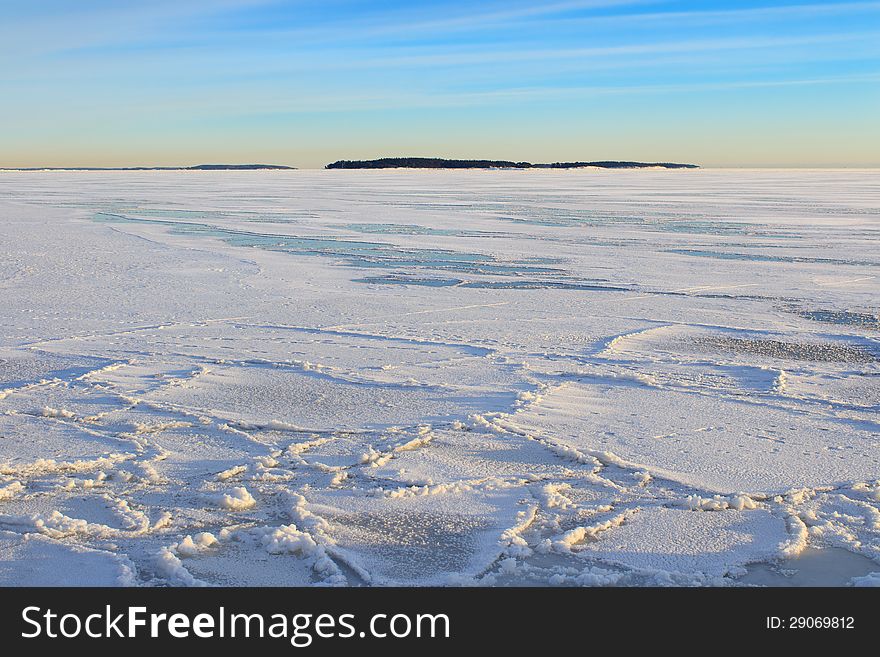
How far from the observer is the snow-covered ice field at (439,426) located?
3.11 metres

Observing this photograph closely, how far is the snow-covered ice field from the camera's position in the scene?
3111 millimetres

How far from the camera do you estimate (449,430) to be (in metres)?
4.44

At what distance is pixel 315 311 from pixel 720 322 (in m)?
3.26

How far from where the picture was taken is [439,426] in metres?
4.50

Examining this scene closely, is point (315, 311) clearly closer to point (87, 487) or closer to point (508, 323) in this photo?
point (508, 323)

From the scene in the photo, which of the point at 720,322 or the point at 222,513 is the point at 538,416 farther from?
the point at 720,322

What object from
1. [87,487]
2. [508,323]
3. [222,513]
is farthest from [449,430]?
[508,323]

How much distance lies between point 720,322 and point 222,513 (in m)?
4.73

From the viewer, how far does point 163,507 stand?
3.47 meters

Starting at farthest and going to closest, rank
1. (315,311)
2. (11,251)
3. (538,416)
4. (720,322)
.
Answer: (11,251) < (315,311) < (720,322) < (538,416)
